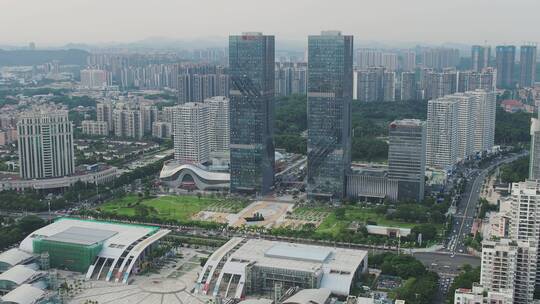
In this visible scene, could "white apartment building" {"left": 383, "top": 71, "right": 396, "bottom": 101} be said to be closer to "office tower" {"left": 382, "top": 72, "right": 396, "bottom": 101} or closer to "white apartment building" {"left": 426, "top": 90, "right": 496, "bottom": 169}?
"office tower" {"left": 382, "top": 72, "right": 396, "bottom": 101}

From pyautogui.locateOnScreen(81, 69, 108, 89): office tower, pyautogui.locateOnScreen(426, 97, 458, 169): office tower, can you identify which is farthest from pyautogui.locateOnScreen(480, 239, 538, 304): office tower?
pyautogui.locateOnScreen(81, 69, 108, 89): office tower

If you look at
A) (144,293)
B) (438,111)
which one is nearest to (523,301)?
(144,293)

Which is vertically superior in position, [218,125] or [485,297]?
[218,125]

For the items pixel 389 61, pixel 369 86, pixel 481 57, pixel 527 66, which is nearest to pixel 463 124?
pixel 369 86

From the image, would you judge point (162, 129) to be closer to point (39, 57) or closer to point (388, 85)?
point (388, 85)

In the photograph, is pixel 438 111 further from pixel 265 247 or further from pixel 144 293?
pixel 144 293

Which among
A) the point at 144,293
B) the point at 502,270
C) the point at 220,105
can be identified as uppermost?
the point at 220,105
